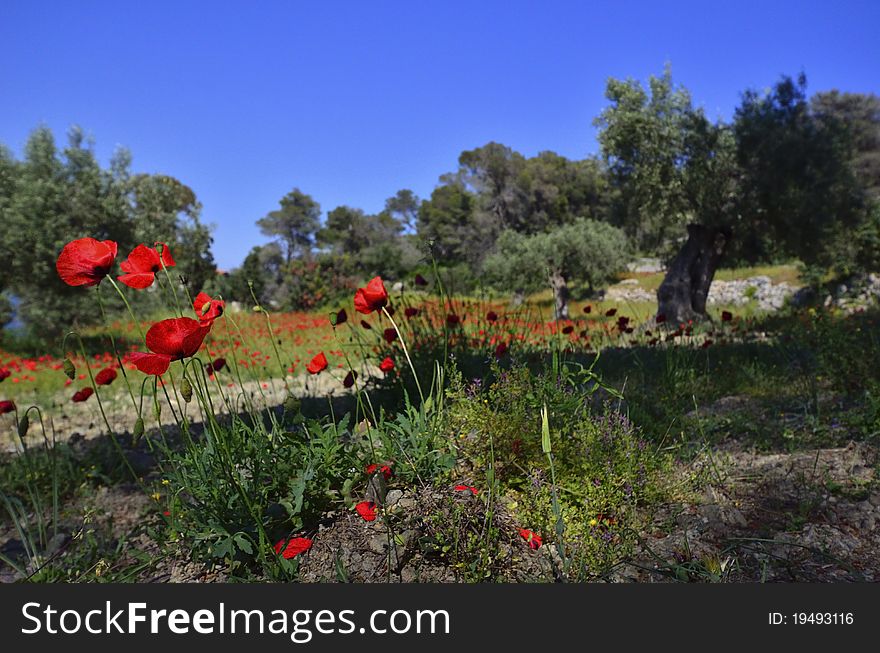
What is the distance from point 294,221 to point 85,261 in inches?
1412

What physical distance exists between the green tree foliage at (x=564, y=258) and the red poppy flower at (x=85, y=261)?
16.2 m

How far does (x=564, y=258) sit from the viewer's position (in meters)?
18.7

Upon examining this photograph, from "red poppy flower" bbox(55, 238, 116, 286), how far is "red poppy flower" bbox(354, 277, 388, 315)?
0.90 m

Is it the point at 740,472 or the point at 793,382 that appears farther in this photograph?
the point at 793,382

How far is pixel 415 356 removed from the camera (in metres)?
4.04

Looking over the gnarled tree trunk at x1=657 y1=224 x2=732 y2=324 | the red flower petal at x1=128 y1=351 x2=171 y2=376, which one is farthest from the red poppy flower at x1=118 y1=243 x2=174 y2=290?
the gnarled tree trunk at x1=657 y1=224 x2=732 y2=324

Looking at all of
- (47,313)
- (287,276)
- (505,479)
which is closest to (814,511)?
(505,479)

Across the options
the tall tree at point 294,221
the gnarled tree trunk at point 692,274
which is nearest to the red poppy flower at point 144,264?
the gnarled tree trunk at point 692,274

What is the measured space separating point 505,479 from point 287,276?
20.9 metres

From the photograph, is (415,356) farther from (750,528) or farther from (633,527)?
(750,528)

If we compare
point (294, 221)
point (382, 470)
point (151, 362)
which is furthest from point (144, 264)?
point (294, 221)

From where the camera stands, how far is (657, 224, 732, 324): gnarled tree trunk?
13.5 metres

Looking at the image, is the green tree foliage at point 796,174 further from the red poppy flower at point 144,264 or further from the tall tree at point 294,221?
the tall tree at point 294,221

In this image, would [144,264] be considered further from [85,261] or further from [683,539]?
[683,539]
